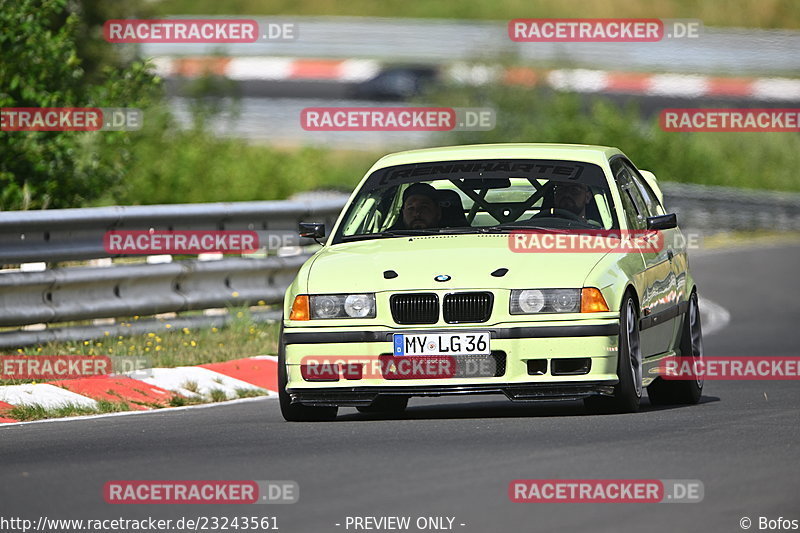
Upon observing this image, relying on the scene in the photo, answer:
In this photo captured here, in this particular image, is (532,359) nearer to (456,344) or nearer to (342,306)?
(456,344)

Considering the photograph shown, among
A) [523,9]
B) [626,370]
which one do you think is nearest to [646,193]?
[626,370]

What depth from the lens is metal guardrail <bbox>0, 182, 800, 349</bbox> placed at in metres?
12.8

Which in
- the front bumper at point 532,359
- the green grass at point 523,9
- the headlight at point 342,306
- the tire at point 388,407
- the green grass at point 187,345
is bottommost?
the tire at point 388,407

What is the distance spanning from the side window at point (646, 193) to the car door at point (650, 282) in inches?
0.8

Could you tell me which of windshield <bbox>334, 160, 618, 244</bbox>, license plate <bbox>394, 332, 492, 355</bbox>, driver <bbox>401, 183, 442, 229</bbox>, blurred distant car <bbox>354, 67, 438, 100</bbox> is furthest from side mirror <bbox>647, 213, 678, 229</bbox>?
blurred distant car <bbox>354, 67, 438, 100</bbox>

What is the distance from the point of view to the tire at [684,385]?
11.3 meters

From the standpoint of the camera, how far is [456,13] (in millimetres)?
65062

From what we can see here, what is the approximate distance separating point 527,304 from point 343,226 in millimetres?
1777

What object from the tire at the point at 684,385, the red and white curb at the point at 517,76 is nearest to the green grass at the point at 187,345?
the tire at the point at 684,385

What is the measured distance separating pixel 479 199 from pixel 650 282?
3.95 ft

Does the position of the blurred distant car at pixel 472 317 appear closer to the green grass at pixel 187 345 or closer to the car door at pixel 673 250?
the car door at pixel 673 250

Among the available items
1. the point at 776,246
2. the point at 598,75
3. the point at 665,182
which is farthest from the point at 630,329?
the point at 598,75

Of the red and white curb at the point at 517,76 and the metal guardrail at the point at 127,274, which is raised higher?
the red and white curb at the point at 517,76

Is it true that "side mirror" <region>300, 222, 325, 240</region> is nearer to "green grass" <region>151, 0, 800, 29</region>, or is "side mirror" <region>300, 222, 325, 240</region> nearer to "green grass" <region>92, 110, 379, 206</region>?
"green grass" <region>92, 110, 379, 206</region>
